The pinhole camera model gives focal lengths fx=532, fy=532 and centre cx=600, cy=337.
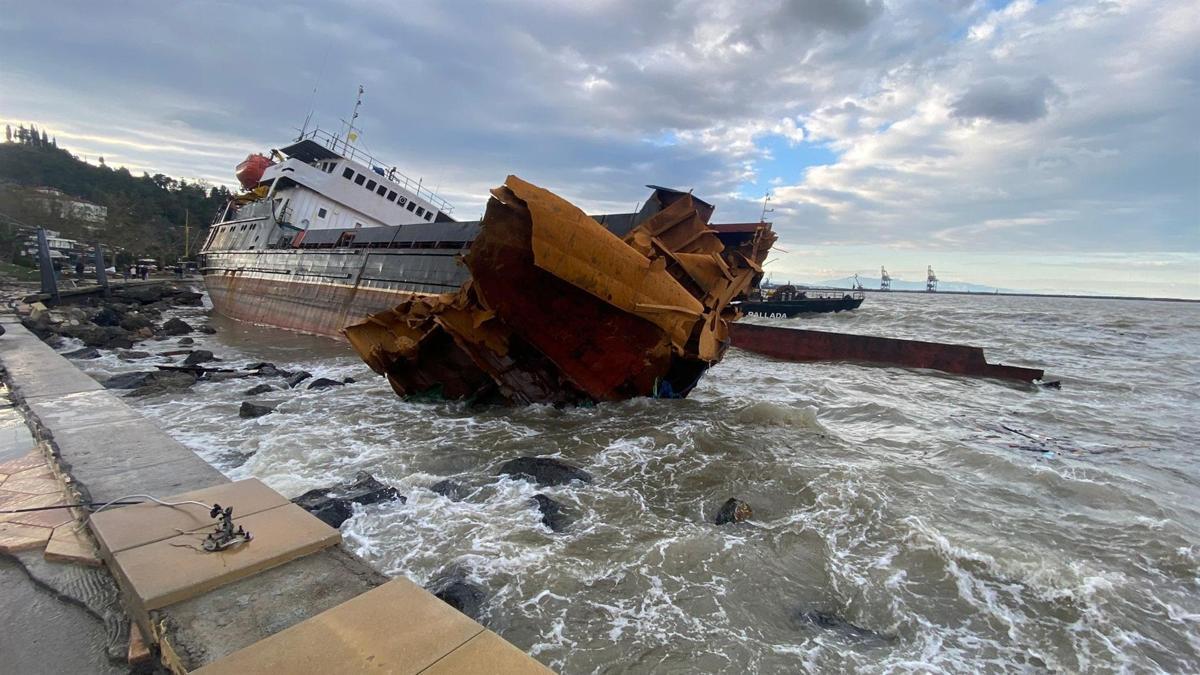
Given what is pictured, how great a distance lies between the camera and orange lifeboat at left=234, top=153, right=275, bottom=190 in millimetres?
31688

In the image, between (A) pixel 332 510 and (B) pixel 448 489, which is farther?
(B) pixel 448 489

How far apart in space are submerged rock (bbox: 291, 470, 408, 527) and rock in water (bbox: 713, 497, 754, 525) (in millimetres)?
2910

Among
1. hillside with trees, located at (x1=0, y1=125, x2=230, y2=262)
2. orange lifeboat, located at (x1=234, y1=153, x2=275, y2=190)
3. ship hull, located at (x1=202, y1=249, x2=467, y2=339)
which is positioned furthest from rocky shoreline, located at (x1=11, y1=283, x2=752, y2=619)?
hillside with trees, located at (x1=0, y1=125, x2=230, y2=262)

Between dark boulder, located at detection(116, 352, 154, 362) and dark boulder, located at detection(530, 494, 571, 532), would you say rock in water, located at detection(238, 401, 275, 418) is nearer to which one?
dark boulder, located at detection(530, 494, 571, 532)

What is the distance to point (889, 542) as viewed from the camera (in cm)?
446

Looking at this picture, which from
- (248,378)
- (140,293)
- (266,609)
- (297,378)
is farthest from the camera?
(140,293)

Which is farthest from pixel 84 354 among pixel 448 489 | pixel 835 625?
pixel 835 625

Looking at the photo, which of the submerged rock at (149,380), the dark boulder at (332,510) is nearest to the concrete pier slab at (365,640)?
the dark boulder at (332,510)

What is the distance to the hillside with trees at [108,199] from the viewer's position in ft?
186

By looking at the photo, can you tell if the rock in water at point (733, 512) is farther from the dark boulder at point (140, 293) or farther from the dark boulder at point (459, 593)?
the dark boulder at point (140, 293)

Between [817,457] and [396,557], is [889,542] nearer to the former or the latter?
[817,457]

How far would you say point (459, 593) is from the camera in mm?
3449

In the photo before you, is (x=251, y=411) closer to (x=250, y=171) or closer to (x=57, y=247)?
(x=250, y=171)

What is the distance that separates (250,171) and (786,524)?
37.0m
